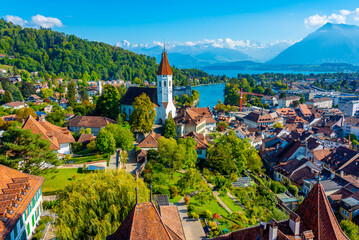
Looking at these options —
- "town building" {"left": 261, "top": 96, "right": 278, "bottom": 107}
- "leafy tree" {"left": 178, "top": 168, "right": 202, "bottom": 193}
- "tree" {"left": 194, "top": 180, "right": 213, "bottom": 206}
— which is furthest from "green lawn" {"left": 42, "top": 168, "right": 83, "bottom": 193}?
"town building" {"left": 261, "top": 96, "right": 278, "bottom": 107}

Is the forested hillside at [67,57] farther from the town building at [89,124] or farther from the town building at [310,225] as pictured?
the town building at [310,225]

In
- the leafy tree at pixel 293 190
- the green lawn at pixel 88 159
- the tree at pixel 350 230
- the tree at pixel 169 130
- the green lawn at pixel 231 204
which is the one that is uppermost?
the tree at pixel 169 130

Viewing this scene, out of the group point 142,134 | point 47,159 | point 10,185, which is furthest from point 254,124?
point 10,185

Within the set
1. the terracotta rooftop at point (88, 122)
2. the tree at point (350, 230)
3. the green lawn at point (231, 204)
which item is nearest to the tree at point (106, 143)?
the terracotta rooftop at point (88, 122)

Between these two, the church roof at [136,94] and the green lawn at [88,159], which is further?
the church roof at [136,94]

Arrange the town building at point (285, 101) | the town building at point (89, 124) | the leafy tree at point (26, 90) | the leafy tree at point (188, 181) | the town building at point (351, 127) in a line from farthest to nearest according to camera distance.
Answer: the town building at point (285, 101) < the leafy tree at point (26, 90) < the town building at point (351, 127) < the town building at point (89, 124) < the leafy tree at point (188, 181)

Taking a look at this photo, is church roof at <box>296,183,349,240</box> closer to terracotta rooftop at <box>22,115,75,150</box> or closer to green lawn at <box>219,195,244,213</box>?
green lawn at <box>219,195,244,213</box>

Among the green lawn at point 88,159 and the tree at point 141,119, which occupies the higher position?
the tree at point 141,119
